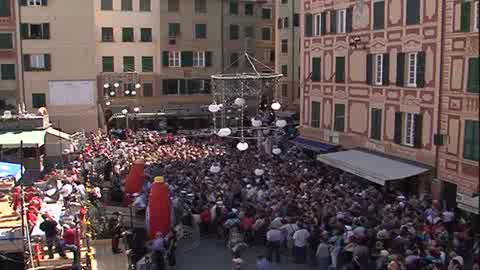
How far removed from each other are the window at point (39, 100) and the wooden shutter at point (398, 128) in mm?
26101

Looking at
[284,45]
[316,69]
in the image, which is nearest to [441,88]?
[316,69]

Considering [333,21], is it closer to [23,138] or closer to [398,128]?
[398,128]

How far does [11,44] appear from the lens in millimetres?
42938

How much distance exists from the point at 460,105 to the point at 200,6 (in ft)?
105

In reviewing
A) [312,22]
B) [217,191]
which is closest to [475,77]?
[217,191]

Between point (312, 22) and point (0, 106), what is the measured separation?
865 inches

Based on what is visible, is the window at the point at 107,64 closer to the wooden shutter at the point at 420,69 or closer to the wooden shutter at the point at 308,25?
the wooden shutter at the point at 308,25

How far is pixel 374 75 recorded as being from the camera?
28016mm

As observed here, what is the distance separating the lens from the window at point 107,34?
48.8 m

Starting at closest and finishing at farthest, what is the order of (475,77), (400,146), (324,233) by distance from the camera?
(324,233) < (475,77) < (400,146)

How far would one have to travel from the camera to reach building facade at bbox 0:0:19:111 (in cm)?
4256

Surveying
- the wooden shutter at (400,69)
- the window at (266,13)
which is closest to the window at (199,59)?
the window at (266,13)

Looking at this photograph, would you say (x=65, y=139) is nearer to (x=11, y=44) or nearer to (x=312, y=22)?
(x=11, y=44)

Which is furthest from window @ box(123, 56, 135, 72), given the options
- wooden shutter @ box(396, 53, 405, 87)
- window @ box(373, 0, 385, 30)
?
wooden shutter @ box(396, 53, 405, 87)
